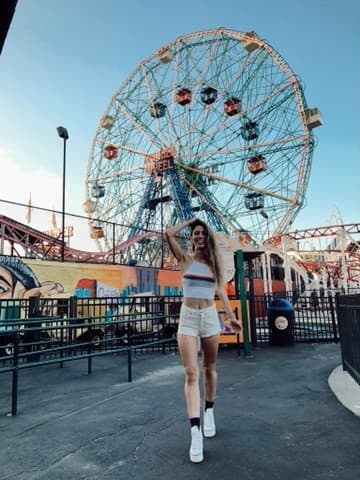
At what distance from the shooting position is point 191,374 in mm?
2494

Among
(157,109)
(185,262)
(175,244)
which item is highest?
(157,109)

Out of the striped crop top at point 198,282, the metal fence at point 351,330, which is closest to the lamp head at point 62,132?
the metal fence at point 351,330

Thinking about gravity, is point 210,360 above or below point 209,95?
below

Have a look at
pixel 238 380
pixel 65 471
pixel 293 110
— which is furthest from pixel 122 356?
pixel 293 110

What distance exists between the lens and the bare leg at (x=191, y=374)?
2.45 meters

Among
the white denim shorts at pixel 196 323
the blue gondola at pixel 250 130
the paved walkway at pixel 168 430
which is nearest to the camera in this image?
the paved walkway at pixel 168 430

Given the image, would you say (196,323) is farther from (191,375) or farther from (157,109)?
(157,109)

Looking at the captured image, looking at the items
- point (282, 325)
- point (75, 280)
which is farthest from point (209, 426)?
point (75, 280)

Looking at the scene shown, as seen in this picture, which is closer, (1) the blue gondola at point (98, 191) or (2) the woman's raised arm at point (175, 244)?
(2) the woman's raised arm at point (175, 244)

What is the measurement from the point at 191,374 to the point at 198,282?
678 mm

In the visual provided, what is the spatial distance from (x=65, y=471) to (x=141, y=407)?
1488 millimetres

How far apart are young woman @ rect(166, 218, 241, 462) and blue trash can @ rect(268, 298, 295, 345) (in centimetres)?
606

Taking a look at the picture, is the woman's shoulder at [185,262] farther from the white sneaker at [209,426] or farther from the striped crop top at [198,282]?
the white sneaker at [209,426]

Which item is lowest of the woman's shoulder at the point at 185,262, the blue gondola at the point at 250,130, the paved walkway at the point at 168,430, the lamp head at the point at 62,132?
the paved walkway at the point at 168,430
